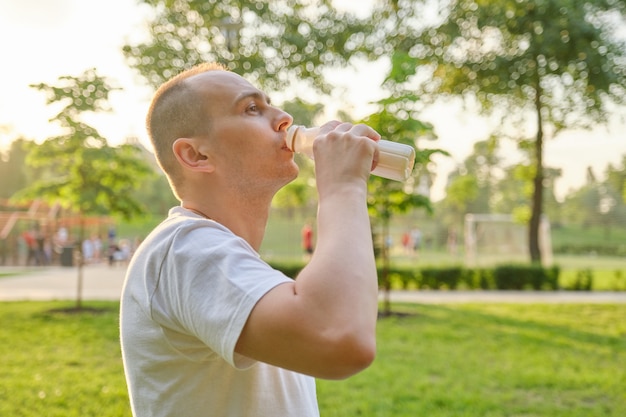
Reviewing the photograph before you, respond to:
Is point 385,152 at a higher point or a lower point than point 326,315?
higher

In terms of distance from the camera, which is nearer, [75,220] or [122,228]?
[75,220]

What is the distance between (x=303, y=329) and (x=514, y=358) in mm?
7354

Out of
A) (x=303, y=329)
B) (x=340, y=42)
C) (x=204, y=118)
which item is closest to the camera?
(x=303, y=329)

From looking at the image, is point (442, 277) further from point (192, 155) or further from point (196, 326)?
point (196, 326)

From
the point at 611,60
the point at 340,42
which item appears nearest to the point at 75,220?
the point at 340,42

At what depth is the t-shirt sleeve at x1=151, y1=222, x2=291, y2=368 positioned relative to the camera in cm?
102

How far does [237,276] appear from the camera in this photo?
1.04m

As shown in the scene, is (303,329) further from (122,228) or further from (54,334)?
(122,228)

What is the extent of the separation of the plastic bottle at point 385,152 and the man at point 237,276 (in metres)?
0.03

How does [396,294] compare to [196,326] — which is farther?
[396,294]

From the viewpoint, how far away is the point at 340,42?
49.9 feet

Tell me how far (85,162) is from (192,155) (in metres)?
10.4

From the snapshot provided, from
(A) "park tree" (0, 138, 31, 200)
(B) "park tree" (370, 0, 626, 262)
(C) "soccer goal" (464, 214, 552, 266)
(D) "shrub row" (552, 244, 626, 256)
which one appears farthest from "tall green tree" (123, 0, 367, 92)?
(A) "park tree" (0, 138, 31, 200)

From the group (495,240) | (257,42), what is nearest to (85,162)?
(257,42)
